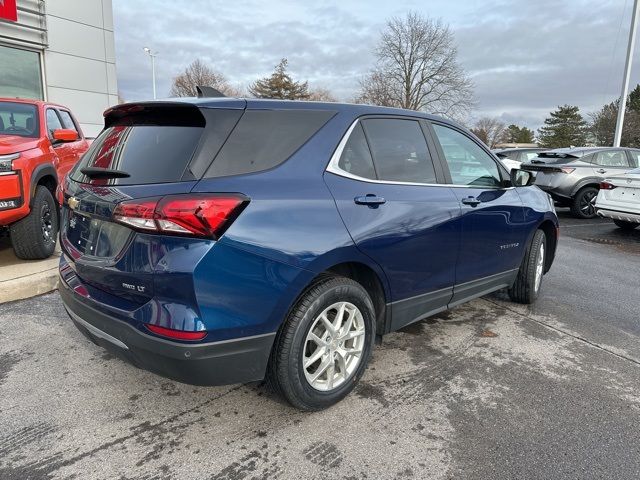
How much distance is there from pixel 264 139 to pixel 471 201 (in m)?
1.79

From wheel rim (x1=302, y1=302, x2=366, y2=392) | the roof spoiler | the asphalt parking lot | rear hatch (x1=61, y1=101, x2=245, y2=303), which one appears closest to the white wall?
the asphalt parking lot

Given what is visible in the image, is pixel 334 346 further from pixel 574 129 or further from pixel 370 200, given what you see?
pixel 574 129

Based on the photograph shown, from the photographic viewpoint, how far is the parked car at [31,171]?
450 centimetres

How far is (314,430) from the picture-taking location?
2.57 metres

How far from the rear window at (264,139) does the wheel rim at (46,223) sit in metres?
3.62

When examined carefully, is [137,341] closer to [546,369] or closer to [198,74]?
[546,369]

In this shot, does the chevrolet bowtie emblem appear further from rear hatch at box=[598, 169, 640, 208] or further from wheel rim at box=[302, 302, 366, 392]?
rear hatch at box=[598, 169, 640, 208]

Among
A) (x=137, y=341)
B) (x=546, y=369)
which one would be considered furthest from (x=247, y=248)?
(x=546, y=369)

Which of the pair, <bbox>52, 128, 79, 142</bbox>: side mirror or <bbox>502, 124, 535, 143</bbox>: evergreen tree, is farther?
<bbox>502, 124, 535, 143</bbox>: evergreen tree

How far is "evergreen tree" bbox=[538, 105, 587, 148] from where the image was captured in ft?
198

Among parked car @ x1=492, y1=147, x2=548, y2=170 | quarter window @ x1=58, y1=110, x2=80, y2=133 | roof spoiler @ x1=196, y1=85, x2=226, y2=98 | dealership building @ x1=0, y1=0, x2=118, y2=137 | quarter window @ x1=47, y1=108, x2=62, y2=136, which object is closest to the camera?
roof spoiler @ x1=196, y1=85, x2=226, y2=98

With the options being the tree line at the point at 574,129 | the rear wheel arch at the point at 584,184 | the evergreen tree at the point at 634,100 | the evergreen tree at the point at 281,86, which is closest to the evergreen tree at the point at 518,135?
the tree line at the point at 574,129

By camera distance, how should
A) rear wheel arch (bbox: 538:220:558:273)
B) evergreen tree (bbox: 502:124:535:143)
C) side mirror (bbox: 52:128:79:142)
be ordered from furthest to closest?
evergreen tree (bbox: 502:124:535:143) → side mirror (bbox: 52:128:79:142) → rear wheel arch (bbox: 538:220:558:273)

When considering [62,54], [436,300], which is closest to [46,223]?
[436,300]
